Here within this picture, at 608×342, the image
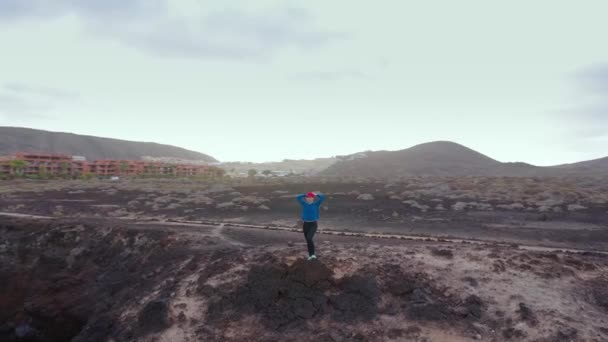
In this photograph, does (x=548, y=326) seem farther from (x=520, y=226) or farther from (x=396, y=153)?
(x=396, y=153)

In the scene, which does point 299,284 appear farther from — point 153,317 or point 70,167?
point 70,167

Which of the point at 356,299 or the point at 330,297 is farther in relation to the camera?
→ the point at 330,297

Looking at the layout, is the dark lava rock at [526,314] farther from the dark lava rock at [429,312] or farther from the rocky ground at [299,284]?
the dark lava rock at [429,312]

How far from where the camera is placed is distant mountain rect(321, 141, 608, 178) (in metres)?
105

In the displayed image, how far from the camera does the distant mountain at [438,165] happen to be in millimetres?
104537

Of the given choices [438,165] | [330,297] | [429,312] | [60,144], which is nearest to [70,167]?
[60,144]

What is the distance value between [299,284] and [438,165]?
386ft

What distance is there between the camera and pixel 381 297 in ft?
33.1

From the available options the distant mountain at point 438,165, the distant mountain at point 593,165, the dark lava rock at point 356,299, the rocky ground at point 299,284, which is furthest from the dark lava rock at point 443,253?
the distant mountain at point 593,165

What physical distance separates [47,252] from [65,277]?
158 inches

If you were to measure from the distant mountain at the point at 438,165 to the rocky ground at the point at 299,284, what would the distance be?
82.7 m

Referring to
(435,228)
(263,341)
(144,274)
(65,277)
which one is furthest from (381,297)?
(65,277)

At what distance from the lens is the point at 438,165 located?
120m

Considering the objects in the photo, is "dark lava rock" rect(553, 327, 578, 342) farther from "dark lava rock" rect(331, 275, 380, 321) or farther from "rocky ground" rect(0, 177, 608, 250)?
"rocky ground" rect(0, 177, 608, 250)
